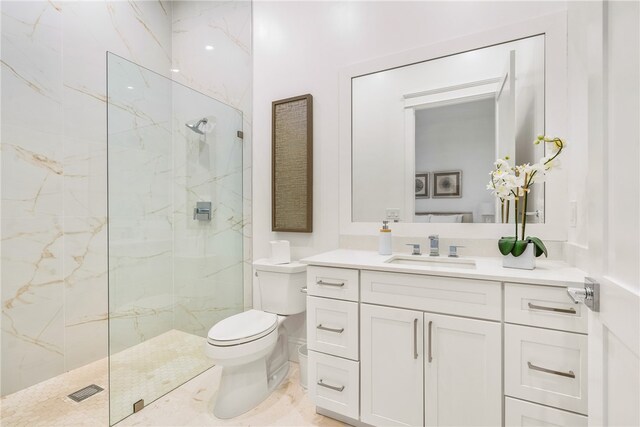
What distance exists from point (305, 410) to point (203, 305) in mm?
1059

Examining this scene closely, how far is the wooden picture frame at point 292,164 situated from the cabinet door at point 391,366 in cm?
85

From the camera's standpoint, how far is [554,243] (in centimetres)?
147

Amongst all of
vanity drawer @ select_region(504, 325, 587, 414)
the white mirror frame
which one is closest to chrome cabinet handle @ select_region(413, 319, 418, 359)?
vanity drawer @ select_region(504, 325, 587, 414)

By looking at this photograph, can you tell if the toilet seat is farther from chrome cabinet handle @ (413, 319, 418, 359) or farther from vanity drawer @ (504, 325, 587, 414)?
vanity drawer @ (504, 325, 587, 414)

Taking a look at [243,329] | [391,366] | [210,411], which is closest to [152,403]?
[210,411]

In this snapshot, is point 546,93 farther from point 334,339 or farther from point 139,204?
point 139,204

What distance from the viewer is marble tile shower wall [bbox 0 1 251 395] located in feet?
5.85

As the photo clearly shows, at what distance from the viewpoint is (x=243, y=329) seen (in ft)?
5.56

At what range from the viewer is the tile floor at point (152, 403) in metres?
1.56

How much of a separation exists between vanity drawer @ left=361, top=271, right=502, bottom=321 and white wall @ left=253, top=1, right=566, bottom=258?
2.19 feet

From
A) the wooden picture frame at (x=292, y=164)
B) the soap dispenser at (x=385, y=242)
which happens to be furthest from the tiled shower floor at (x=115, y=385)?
the soap dispenser at (x=385, y=242)

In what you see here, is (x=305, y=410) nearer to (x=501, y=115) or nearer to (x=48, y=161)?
(x=501, y=115)

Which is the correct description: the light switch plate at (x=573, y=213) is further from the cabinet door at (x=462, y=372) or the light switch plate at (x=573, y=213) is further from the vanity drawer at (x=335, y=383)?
the vanity drawer at (x=335, y=383)

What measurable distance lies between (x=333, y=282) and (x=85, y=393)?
1.65 meters
